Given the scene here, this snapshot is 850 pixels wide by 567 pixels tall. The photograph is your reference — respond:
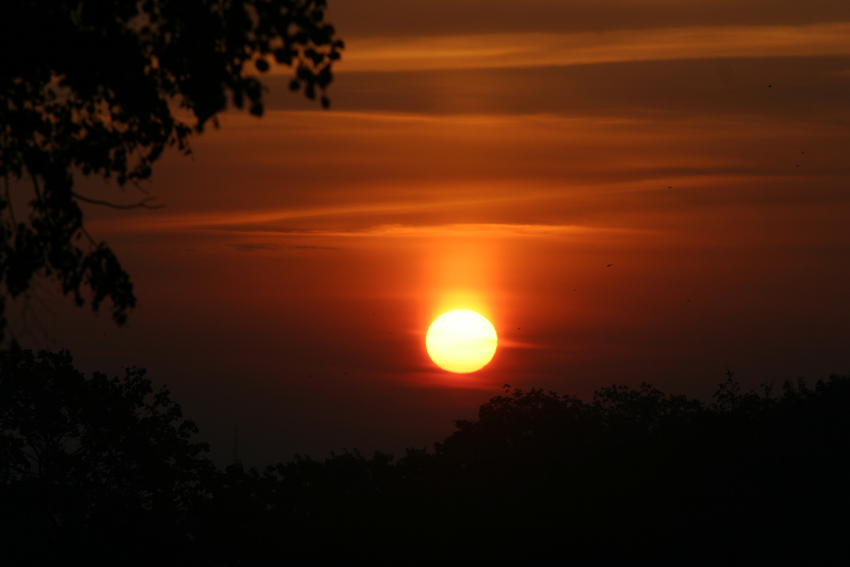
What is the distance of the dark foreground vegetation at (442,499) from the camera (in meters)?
28.5

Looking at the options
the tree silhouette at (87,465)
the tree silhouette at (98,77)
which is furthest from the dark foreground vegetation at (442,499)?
the tree silhouette at (98,77)

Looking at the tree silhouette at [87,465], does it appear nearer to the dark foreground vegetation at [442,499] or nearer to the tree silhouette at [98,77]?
the dark foreground vegetation at [442,499]

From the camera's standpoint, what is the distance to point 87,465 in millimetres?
34594

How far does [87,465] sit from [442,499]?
12358mm

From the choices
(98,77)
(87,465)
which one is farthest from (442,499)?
(98,77)

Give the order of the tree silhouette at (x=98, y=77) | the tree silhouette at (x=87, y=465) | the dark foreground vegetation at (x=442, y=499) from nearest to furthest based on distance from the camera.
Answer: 1. the tree silhouette at (x=98, y=77)
2. the dark foreground vegetation at (x=442, y=499)
3. the tree silhouette at (x=87, y=465)

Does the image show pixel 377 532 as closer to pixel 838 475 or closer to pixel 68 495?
pixel 68 495

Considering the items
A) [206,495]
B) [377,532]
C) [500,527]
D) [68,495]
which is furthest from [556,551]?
[68,495]

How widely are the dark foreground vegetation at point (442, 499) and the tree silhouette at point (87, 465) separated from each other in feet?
0.16

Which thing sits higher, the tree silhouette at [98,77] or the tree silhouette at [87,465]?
the tree silhouette at [87,465]

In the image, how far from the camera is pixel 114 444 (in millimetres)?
34938

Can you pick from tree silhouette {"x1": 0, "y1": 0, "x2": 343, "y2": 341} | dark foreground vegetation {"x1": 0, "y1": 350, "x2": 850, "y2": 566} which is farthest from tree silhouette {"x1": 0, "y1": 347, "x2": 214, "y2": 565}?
tree silhouette {"x1": 0, "y1": 0, "x2": 343, "y2": 341}

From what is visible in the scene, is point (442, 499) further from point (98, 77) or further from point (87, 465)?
point (98, 77)

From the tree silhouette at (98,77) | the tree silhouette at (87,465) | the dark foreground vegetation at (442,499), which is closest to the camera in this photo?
the tree silhouette at (98,77)
